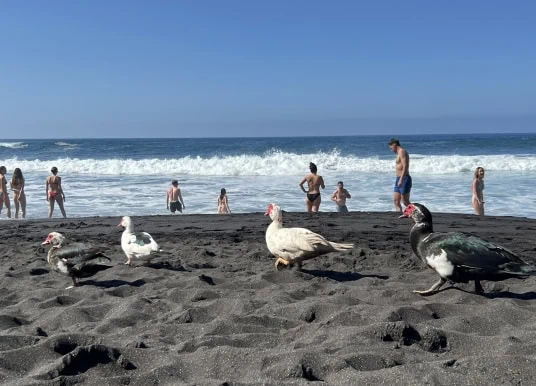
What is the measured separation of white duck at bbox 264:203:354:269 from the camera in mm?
6625

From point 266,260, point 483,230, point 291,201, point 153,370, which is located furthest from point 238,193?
point 153,370

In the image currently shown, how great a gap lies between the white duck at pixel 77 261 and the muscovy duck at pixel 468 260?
3685mm

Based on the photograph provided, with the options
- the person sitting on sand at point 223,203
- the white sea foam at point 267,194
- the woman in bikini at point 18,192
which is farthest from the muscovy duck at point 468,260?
the woman in bikini at point 18,192

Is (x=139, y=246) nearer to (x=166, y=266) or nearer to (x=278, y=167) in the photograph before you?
(x=166, y=266)

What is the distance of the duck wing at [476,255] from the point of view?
17.2ft

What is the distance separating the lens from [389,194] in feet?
69.9

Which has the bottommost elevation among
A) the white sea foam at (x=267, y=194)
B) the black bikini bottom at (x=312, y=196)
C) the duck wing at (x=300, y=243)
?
the white sea foam at (x=267, y=194)

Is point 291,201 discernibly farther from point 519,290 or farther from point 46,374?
point 46,374

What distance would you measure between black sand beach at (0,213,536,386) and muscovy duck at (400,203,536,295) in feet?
0.83

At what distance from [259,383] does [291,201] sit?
1642 centimetres

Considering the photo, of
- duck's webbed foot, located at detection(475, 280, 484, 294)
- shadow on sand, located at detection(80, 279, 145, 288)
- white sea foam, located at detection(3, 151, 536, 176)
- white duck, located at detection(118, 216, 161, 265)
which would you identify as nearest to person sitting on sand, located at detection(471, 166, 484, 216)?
duck's webbed foot, located at detection(475, 280, 484, 294)

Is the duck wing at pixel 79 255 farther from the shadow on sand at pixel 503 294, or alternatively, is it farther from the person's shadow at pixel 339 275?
the shadow on sand at pixel 503 294

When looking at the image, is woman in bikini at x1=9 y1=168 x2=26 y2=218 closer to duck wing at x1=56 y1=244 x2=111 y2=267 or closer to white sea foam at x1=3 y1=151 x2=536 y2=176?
duck wing at x1=56 y1=244 x2=111 y2=267

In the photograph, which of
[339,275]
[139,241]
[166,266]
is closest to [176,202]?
[166,266]
